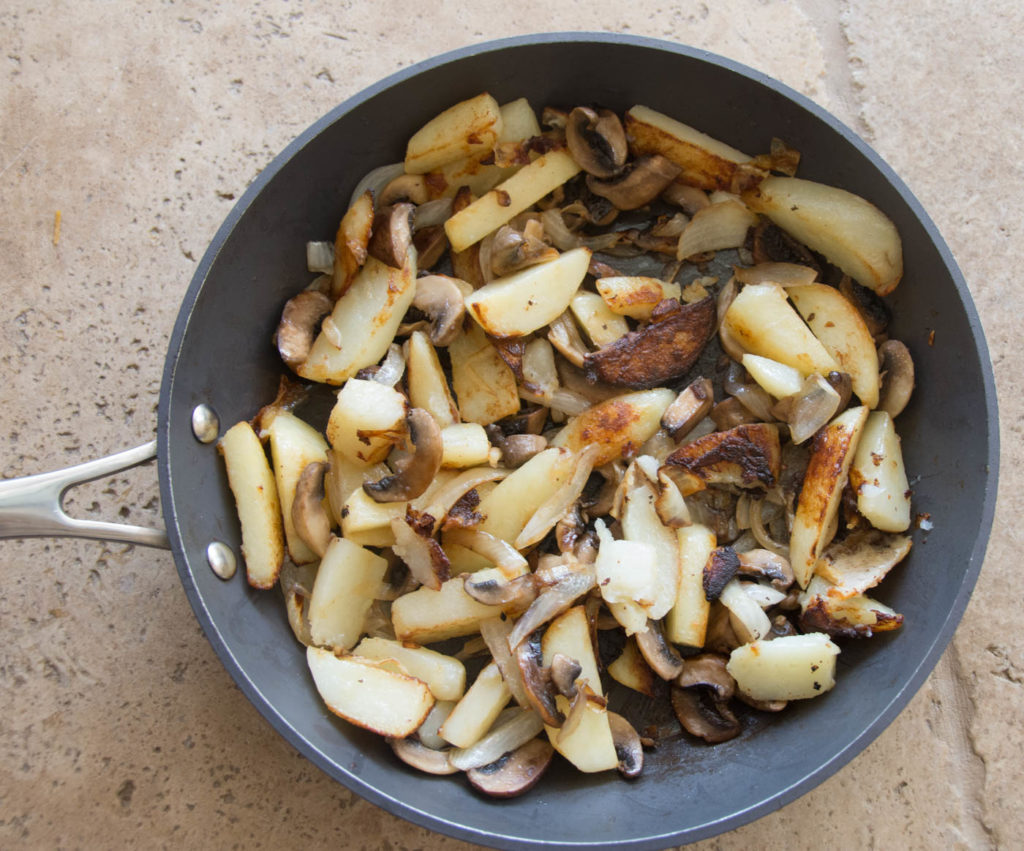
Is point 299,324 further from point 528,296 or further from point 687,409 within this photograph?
point 687,409

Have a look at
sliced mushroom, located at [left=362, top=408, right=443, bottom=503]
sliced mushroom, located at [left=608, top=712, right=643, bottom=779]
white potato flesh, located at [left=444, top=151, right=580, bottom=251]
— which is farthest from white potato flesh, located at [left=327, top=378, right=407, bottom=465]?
sliced mushroom, located at [left=608, top=712, right=643, bottom=779]

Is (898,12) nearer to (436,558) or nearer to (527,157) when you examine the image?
(527,157)

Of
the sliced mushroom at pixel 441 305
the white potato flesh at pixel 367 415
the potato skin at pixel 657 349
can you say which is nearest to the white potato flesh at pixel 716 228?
the potato skin at pixel 657 349

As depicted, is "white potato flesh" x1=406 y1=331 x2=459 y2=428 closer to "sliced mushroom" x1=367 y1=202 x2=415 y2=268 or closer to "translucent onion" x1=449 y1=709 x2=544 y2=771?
"sliced mushroom" x1=367 y1=202 x2=415 y2=268

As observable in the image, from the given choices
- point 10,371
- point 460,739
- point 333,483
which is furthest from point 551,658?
point 10,371

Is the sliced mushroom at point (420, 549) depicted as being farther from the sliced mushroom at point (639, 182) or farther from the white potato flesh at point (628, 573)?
the sliced mushroom at point (639, 182)

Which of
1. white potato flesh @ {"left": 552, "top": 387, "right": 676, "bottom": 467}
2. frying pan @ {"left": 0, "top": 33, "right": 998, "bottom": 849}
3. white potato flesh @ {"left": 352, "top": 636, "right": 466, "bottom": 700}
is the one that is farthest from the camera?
white potato flesh @ {"left": 552, "top": 387, "right": 676, "bottom": 467}
